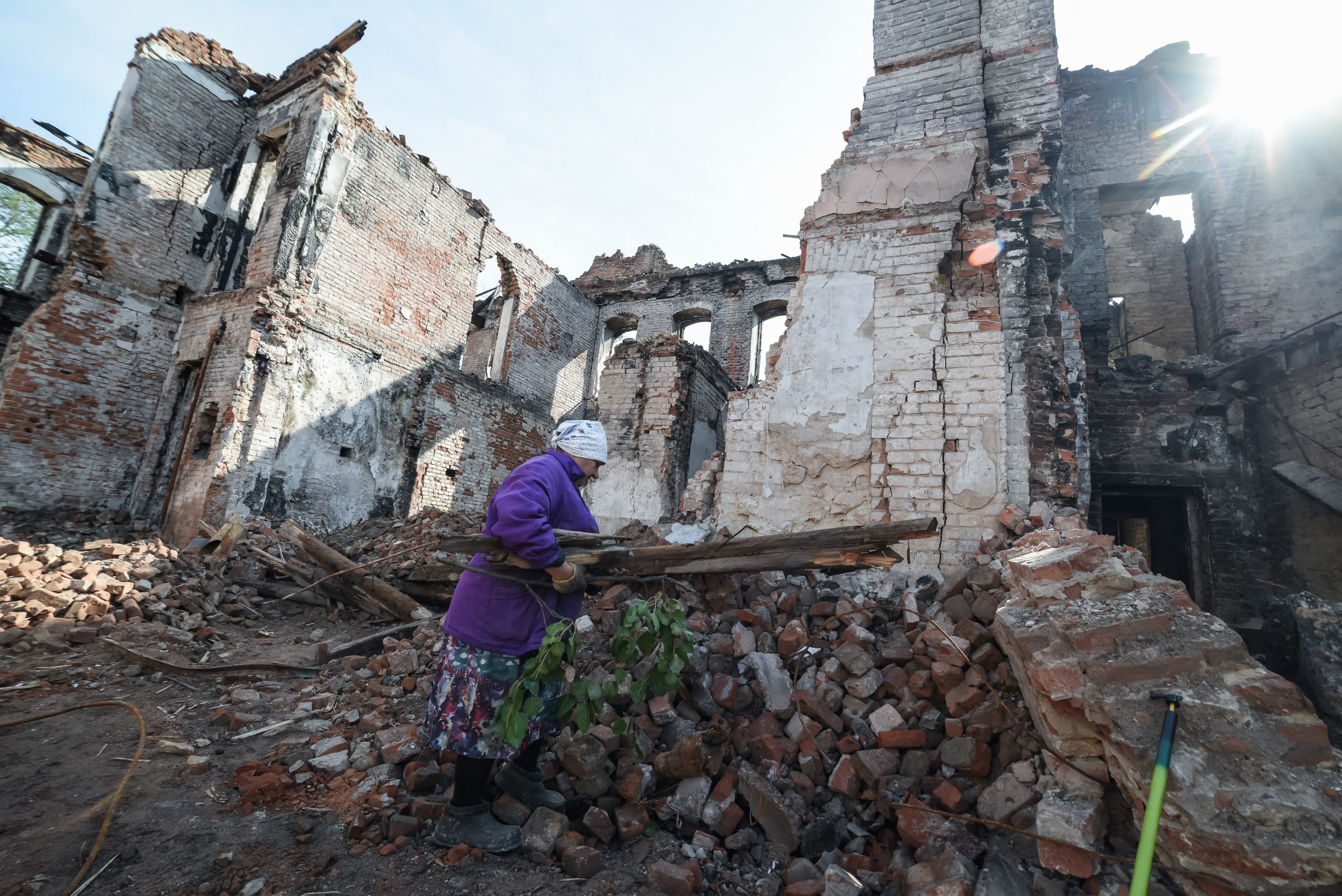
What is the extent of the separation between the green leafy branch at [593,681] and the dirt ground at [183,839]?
1.66 ft

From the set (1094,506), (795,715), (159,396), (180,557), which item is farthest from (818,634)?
(159,396)

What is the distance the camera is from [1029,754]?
2.31 m

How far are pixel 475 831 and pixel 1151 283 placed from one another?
13.2 meters

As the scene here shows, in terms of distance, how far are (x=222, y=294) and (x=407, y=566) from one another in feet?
19.6

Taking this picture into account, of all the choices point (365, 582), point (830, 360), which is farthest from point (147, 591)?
point (830, 360)

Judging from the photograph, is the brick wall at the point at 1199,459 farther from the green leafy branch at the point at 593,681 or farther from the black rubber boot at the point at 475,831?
the black rubber boot at the point at 475,831

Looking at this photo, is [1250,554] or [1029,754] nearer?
[1029,754]

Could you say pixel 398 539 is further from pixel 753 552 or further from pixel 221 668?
pixel 753 552

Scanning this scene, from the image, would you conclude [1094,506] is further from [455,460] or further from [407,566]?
[455,460]

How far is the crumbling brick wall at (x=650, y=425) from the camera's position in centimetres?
810

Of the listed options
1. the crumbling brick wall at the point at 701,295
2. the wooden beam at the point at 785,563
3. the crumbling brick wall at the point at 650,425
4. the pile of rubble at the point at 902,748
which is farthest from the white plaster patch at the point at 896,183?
the crumbling brick wall at the point at 701,295

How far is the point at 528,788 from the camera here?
2.46 m

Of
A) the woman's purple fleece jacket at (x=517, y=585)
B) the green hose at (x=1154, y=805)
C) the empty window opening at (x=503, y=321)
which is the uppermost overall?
the empty window opening at (x=503, y=321)

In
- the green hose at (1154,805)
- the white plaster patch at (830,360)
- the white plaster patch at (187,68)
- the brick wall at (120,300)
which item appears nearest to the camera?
the green hose at (1154,805)
